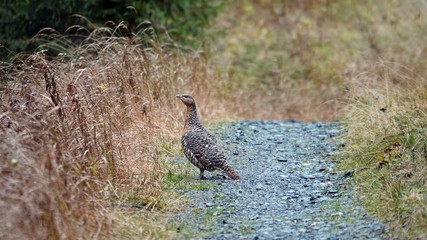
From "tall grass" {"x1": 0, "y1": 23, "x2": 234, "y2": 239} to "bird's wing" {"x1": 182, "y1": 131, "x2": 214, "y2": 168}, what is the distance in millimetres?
347

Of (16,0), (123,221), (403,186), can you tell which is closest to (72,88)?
(123,221)

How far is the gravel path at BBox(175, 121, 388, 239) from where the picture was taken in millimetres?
7137

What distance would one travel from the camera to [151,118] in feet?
34.3

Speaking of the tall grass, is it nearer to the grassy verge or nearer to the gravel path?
the gravel path

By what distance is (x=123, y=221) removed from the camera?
6.93m

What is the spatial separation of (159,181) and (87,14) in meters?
5.98

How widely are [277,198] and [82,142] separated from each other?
6.33ft

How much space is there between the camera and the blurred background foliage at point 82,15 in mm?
13531

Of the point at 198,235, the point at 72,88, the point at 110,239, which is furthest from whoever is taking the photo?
the point at 72,88

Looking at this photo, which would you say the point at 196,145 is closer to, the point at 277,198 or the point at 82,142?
the point at 277,198

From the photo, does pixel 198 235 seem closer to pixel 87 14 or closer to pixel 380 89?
pixel 380 89

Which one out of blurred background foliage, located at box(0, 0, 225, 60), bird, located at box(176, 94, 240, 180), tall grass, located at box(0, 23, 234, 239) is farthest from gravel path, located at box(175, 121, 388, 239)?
blurred background foliage, located at box(0, 0, 225, 60)

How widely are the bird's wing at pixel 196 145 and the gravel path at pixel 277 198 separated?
0.77ft

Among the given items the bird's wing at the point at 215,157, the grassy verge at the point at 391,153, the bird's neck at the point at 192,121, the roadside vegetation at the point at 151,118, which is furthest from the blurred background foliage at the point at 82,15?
the bird's wing at the point at 215,157
